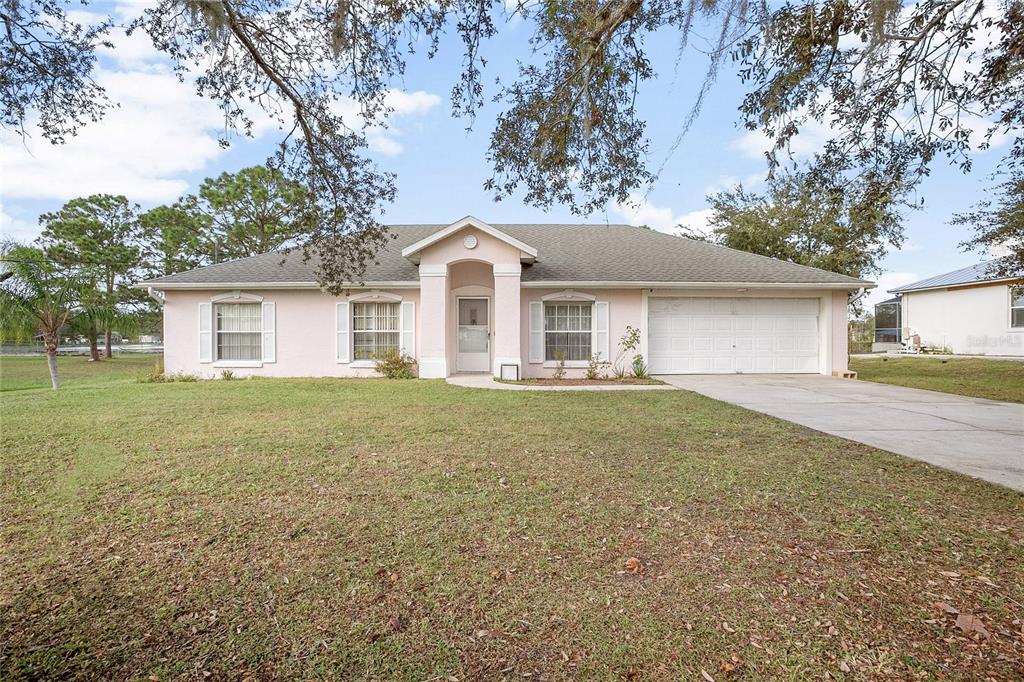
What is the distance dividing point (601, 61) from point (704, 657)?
17.8ft

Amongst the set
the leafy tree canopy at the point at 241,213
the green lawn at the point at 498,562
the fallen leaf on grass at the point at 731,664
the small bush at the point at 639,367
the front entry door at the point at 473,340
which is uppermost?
the leafy tree canopy at the point at 241,213

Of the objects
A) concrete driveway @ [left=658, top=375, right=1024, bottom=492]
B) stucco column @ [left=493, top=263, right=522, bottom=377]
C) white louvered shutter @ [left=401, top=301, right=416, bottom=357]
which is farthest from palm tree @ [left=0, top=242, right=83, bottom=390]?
concrete driveway @ [left=658, top=375, right=1024, bottom=492]

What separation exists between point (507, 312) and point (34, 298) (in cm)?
1264

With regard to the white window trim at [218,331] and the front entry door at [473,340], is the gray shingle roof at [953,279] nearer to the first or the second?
the front entry door at [473,340]

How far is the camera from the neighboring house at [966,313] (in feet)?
64.5

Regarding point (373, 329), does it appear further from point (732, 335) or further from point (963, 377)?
point (963, 377)

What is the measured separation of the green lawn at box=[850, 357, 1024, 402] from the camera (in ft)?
34.4

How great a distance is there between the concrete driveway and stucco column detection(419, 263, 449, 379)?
5860 mm

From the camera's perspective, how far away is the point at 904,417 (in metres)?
7.23

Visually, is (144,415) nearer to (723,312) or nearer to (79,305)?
(79,305)

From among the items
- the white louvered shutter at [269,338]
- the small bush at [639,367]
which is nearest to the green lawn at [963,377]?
the small bush at [639,367]

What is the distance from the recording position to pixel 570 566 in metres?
2.77

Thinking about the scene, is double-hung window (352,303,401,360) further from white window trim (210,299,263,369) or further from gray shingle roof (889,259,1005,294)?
gray shingle roof (889,259,1005,294)

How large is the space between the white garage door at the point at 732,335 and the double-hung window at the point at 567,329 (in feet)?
5.89
